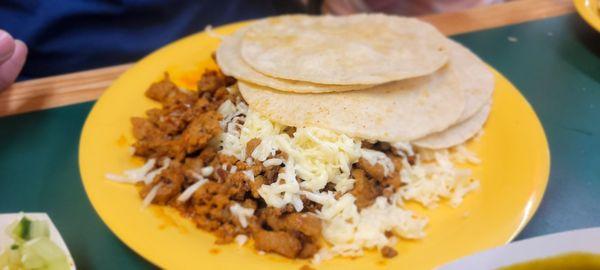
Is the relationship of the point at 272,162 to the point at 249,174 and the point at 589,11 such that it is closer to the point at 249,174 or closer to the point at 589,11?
the point at 249,174

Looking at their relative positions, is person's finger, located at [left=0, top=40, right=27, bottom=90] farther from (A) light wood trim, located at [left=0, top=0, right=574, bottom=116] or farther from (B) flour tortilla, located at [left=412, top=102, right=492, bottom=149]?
(B) flour tortilla, located at [left=412, top=102, right=492, bottom=149]

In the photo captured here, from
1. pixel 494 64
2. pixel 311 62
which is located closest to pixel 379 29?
pixel 311 62

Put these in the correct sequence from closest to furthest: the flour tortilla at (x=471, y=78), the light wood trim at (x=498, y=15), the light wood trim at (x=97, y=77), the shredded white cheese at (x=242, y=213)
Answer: the shredded white cheese at (x=242, y=213) < the flour tortilla at (x=471, y=78) < the light wood trim at (x=97, y=77) < the light wood trim at (x=498, y=15)

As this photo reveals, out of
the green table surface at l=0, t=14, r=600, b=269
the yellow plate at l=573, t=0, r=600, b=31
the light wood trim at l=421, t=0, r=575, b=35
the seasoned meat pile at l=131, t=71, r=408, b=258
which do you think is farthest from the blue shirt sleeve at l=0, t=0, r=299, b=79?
the yellow plate at l=573, t=0, r=600, b=31

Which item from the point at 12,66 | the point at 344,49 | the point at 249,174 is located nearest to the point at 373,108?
the point at 344,49

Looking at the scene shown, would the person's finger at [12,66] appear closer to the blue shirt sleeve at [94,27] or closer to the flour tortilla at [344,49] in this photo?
the blue shirt sleeve at [94,27]

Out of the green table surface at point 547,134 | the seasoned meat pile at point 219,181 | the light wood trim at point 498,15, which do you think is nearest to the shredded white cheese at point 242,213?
the seasoned meat pile at point 219,181
